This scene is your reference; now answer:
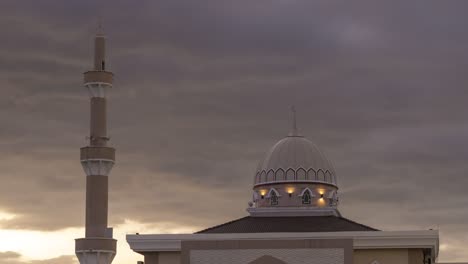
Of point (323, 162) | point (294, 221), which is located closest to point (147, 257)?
point (294, 221)

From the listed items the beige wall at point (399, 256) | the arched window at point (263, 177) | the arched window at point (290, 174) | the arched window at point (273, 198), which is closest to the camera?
the beige wall at point (399, 256)

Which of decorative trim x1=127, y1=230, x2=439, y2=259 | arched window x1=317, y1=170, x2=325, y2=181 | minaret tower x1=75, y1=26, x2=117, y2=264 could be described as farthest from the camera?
arched window x1=317, y1=170, x2=325, y2=181

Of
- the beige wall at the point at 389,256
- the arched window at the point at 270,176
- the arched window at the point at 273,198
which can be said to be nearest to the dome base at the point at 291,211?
the arched window at the point at 273,198

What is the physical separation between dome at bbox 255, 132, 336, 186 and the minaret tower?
8.34m

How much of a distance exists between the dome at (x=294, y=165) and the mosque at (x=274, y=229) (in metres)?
0.05

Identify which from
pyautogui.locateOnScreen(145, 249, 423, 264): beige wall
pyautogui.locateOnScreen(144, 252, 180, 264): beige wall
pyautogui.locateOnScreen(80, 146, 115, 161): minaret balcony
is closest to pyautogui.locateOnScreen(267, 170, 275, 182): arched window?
pyautogui.locateOnScreen(80, 146, 115, 161): minaret balcony

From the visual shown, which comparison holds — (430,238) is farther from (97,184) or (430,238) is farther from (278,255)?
(97,184)

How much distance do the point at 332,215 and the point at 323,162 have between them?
3.84m

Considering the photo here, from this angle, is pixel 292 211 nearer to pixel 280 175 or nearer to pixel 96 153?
pixel 280 175

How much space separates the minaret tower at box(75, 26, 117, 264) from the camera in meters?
54.5

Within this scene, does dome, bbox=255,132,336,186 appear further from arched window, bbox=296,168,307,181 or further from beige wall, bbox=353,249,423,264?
beige wall, bbox=353,249,423,264

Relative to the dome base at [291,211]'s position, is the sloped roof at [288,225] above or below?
below

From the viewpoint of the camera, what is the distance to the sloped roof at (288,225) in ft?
170

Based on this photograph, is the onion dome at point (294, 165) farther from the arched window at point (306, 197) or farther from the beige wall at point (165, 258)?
the beige wall at point (165, 258)
